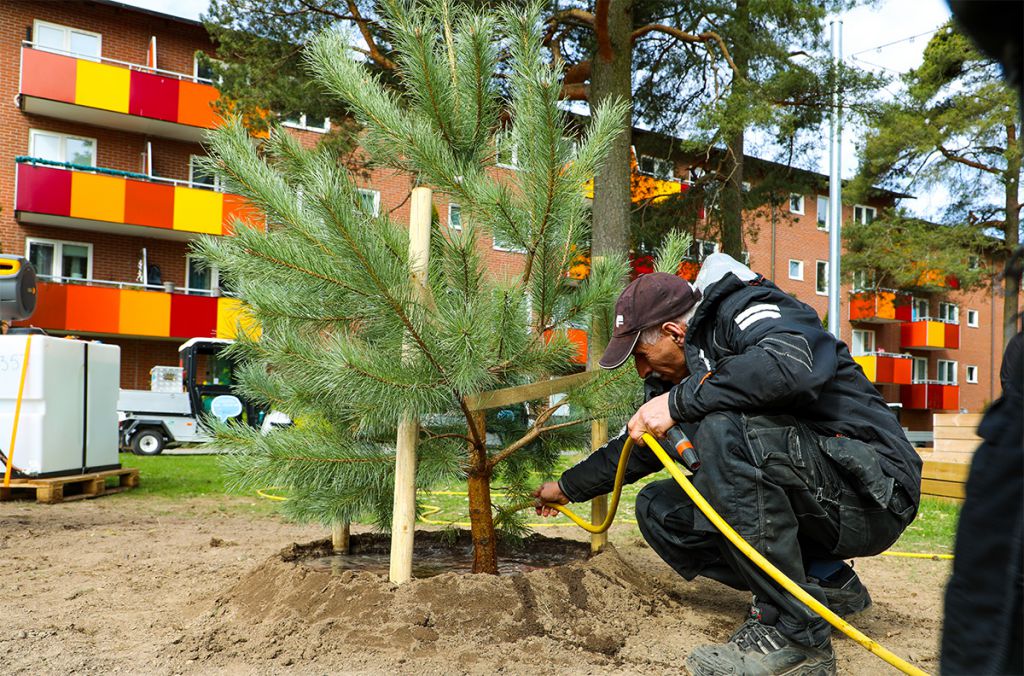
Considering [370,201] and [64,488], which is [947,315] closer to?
[64,488]

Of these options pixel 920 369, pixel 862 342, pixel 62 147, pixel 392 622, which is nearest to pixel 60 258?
pixel 62 147

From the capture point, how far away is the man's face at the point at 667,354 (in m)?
2.76

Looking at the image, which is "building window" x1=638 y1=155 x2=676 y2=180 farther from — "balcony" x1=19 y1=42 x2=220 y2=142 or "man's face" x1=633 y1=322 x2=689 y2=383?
"balcony" x1=19 y1=42 x2=220 y2=142

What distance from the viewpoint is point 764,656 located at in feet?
7.66

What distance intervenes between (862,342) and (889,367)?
218 centimetres

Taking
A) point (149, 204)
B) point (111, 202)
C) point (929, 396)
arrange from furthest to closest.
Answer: point (929, 396)
point (149, 204)
point (111, 202)

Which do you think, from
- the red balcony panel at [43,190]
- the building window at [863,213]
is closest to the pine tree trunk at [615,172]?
the red balcony panel at [43,190]

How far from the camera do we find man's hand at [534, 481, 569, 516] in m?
A: 3.21

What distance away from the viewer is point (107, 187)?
18.2 metres

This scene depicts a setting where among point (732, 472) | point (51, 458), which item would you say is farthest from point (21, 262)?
point (732, 472)

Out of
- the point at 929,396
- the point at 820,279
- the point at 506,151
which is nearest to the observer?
the point at 506,151

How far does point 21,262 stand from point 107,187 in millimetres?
11895

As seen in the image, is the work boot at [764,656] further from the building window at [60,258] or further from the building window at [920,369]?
the building window at [920,369]

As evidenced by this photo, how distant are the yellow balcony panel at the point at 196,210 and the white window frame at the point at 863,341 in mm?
26327
